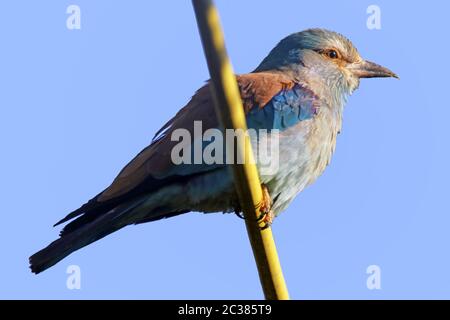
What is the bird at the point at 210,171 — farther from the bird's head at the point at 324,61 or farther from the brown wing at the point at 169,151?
the bird's head at the point at 324,61

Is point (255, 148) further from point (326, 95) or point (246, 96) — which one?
point (326, 95)

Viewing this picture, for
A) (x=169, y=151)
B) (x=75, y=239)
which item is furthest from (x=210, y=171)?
(x=75, y=239)

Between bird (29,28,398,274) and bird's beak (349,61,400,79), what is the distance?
2.09 feet

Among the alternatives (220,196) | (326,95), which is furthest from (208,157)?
(326,95)

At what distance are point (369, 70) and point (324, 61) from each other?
492 mm

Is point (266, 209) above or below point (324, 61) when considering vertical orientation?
below

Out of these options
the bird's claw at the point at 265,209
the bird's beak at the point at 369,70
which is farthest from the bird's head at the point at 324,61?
the bird's claw at the point at 265,209

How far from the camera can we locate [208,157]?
19.2 ft

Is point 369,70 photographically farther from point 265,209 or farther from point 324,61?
point 265,209

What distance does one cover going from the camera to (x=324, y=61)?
22.7ft

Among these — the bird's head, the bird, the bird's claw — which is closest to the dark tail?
the bird

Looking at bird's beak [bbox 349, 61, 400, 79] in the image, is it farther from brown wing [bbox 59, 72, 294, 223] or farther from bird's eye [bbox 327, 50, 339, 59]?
brown wing [bbox 59, 72, 294, 223]

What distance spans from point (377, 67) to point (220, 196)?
6.66 feet
